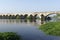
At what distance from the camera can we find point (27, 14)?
9850 cm

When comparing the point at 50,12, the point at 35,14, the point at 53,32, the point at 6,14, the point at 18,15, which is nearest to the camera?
the point at 53,32

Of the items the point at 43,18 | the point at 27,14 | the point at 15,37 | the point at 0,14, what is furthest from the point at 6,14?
the point at 15,37

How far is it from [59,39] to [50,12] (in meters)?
66.6

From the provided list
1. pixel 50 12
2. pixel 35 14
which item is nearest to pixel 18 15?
pixel 35 14

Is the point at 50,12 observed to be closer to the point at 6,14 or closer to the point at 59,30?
the point at 6,14

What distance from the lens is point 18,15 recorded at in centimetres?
10250

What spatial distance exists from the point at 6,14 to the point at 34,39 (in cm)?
8887

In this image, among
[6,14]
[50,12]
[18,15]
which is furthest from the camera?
[6,14]

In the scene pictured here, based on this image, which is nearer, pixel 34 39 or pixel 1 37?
pixel 1 37

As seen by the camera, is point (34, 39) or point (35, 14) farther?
point (35, 14)

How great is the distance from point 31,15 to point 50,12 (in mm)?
13286

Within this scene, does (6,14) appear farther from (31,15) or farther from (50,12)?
(50,12)

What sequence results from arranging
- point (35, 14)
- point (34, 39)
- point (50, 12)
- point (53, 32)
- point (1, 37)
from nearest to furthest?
point (1, 37) < point (34, 39) < point (53, 32) < point (50, 12) < point (35, 14)

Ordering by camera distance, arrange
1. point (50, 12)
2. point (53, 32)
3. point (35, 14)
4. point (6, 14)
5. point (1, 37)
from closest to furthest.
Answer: point (1, 37), point (53, 32), point (50, 12), point (35, 14), point (6, 14)
